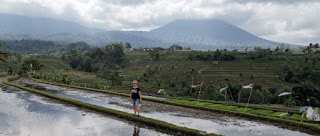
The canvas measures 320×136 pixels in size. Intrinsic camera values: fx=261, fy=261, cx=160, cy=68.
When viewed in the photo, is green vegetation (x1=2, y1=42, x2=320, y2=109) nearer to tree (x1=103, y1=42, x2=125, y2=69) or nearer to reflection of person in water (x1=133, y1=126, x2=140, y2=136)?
tree (x1=103, y1=42, x2=125, y2=69)

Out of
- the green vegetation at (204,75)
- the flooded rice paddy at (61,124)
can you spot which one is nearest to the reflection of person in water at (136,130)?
the flooded rice paddy at (61,124)

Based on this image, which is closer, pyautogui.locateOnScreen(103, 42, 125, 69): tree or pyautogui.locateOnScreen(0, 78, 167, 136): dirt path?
pyautogui.locateOnScreen(0, 78, 167, 136): dirt path

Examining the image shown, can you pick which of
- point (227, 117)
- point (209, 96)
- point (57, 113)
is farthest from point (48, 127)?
point (209, 96)

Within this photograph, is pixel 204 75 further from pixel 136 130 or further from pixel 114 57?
pixel 136 130

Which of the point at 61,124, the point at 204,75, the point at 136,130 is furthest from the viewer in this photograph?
the point at 204,75

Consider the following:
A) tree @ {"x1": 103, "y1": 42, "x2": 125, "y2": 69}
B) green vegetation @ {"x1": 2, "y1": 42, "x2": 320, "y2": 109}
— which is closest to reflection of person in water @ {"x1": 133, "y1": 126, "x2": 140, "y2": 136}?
green vegetation @ {"x1": 2, "y1": 42, "x2": 320, "y2": 109}

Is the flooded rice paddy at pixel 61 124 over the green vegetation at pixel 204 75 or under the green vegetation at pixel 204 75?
over

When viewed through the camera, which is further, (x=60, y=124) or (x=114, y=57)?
(x=114, y=57)

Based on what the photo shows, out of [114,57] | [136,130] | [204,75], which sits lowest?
[204,75]

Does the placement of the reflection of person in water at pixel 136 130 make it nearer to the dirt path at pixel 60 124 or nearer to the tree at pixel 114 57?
the dirt path at pixel 60 124

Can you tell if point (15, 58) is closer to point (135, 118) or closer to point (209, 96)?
point (209, 96)

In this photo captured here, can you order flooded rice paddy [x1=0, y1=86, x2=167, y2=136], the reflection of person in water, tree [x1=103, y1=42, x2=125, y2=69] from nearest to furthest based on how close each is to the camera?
flooded rice paddy [x1=0, y1=86, x2=167, y2=136] → the reflection of person in water → tree [x1=103, y1=42, x2=125, y2=69]

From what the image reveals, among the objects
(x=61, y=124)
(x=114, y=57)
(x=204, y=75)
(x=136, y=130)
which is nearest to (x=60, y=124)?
(x=61, y=124)

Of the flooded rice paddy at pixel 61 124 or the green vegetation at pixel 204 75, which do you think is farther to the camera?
the green vegetation at pixel 204 75
